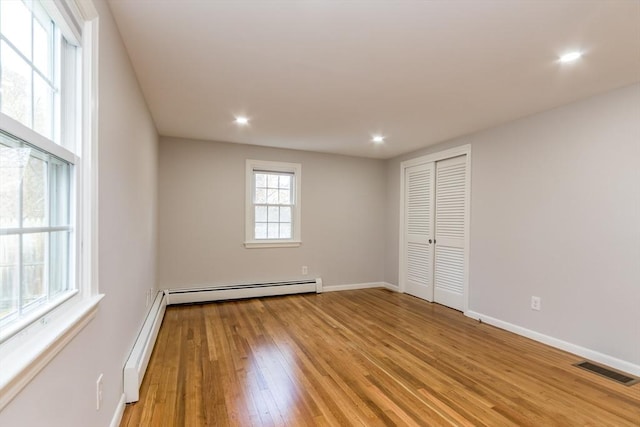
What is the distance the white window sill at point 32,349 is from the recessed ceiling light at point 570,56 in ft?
10.3

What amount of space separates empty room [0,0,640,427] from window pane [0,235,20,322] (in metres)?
0.01

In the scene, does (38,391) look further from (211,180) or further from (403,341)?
(211,180)

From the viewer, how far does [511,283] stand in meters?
3.47

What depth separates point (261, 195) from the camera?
4.98 metres

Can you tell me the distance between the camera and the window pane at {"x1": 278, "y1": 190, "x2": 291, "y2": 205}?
510 centimetres

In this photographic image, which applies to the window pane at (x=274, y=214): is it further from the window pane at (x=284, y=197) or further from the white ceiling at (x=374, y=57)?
the white ceiling at (x=374, y=57)

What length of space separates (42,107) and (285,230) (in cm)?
409

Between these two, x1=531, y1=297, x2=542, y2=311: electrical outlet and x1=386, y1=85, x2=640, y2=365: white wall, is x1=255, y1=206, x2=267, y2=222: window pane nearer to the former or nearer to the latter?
x1=386, y1=85, x2=640, y2=365: white wall

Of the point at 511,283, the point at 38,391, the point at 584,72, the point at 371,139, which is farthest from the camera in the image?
the point at 371,139

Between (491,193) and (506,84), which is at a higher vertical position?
(506,84)

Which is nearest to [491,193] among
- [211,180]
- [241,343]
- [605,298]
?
[605,298]

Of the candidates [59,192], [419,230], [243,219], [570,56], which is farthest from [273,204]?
[570,56]

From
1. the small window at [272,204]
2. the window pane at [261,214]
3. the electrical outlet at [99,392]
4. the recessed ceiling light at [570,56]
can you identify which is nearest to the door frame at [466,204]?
the small window at [272,204]

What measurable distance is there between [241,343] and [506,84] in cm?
334
